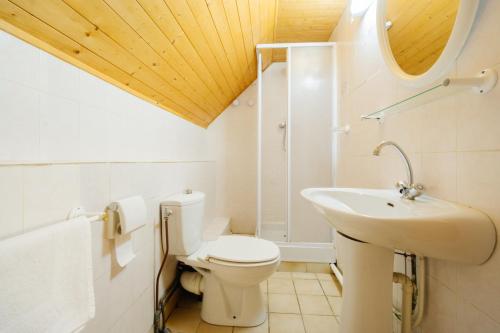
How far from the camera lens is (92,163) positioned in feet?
2.64

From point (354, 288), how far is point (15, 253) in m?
Answer: 1.14

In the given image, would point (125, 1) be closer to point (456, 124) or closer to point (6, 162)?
point (6, 162)

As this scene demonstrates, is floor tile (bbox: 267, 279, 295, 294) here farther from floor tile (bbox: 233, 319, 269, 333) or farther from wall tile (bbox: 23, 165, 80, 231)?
wall tile (bbox: 23, 165, 80, 231)

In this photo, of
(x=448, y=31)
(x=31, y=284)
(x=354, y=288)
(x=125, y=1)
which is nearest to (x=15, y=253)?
(x=31, y=284)

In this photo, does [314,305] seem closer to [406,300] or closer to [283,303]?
[283,303]

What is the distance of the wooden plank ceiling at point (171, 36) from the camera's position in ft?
2.12

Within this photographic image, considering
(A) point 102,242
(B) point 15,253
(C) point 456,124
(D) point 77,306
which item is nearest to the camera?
(B) point 15,253

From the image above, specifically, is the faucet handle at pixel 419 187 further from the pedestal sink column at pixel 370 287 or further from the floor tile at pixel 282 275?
the floor tile at pixel 282 275

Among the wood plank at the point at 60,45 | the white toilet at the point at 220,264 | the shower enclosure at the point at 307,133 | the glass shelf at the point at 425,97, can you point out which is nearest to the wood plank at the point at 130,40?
the wood plank at the point at 60,45

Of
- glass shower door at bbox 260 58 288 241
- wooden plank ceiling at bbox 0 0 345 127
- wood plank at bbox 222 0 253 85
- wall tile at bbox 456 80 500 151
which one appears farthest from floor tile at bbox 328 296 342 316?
wood plank at bbox 222 0 253 85

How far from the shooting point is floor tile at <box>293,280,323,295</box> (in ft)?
5.34

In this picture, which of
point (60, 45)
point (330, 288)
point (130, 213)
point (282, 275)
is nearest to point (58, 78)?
point (60, 45)

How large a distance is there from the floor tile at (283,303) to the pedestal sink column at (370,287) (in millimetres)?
606

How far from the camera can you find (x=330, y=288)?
1679 millimetres
